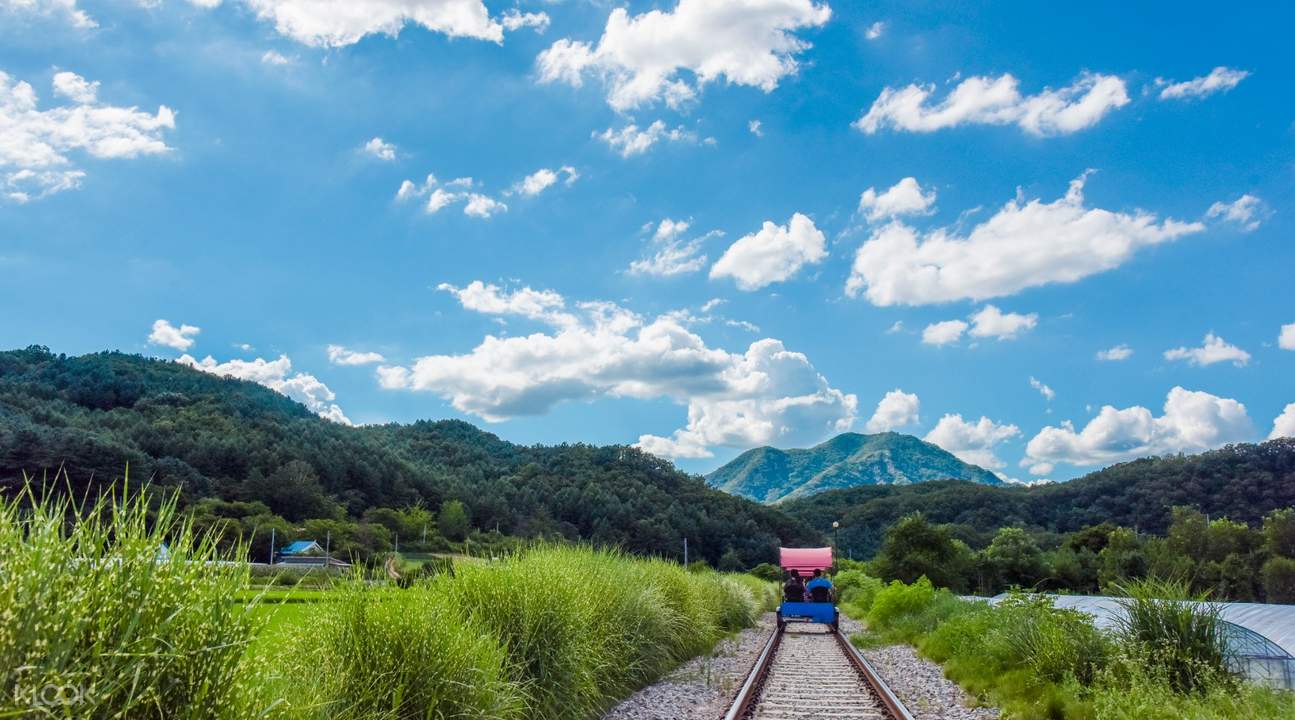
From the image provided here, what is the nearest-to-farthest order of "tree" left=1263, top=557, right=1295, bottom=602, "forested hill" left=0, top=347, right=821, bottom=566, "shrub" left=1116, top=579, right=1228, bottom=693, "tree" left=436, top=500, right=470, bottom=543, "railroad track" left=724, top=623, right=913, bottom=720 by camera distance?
"shrub" left=1116, top=579, right=1228, bottom=693 < "railroad track" left=724, top=623, right=913, bottom=720 < "tree" left=1263, top=557, right=1295, bottom=602 < "forested hill" left=0, top=347, right=821, bottom=566 < "tree" left=436, top=500, right=470, bottom=543

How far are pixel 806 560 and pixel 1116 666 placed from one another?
19.0 metres

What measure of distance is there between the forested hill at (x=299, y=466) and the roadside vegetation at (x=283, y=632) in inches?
2188

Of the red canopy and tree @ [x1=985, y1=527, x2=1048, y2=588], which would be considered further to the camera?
tree @ [x1=985, y1=527, x2=1048, y2=588]

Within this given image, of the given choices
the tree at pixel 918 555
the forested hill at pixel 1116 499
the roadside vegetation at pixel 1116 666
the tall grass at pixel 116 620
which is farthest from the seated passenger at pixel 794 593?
the forested hill at pixel 1116 499

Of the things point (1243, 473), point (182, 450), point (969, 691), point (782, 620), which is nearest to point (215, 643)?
point (969, 691)

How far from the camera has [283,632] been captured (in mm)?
6574

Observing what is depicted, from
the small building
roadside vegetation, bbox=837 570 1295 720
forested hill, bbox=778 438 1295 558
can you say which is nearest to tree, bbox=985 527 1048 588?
forested hill, bbox=778 438 1295 558

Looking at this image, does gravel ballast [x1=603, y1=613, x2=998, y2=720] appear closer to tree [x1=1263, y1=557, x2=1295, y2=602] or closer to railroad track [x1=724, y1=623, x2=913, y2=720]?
railroad track [x1=724, y1=623, x2=913, y2=720]

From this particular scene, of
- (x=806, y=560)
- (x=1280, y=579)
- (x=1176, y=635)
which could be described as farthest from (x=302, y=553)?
(x=1280, y=579)

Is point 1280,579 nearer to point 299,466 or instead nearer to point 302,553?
point 302,553

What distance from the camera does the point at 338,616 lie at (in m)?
6.25

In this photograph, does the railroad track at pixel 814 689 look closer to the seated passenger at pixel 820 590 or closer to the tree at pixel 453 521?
the seated passenger at pixel 820 590

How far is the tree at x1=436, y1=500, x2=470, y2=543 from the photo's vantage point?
78325 mm

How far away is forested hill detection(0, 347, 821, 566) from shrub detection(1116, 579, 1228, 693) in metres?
55.4
